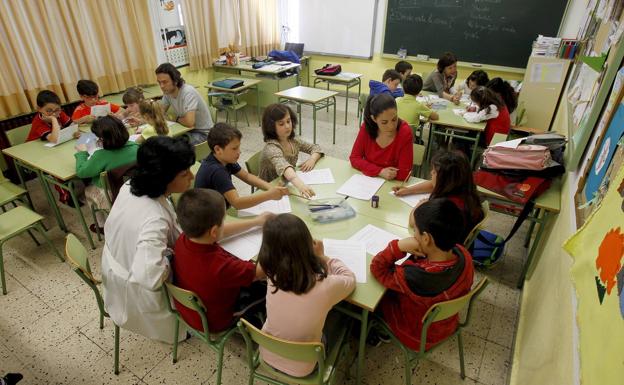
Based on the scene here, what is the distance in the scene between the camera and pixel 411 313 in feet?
5.44

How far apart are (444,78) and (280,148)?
128 inches

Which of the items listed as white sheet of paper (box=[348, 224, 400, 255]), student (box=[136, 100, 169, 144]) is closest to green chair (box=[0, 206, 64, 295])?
student (box=[136, 100, 169, 144])

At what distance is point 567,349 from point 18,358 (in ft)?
9.41

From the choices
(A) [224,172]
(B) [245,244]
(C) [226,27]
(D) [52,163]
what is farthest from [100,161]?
(C) [226,27]

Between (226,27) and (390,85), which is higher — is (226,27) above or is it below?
above

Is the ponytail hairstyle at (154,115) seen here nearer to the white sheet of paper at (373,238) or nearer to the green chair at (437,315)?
the white sheet of paper at (373,238)

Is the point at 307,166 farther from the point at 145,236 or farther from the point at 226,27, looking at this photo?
the point at 226,27

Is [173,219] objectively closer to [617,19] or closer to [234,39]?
[617,19]

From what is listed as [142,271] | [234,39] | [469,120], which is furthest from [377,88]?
[142,271]

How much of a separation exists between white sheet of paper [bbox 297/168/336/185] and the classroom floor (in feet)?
3.73

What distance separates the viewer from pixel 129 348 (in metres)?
2.22

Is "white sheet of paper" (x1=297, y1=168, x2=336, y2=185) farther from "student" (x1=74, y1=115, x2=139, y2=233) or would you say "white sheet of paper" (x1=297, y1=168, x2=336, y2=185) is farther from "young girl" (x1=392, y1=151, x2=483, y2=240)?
"student" (x1=74, y1=115, x2=139, y2=233)

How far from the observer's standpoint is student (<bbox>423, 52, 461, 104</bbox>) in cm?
469

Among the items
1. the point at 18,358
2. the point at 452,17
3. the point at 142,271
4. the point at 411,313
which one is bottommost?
the point at 18,358
